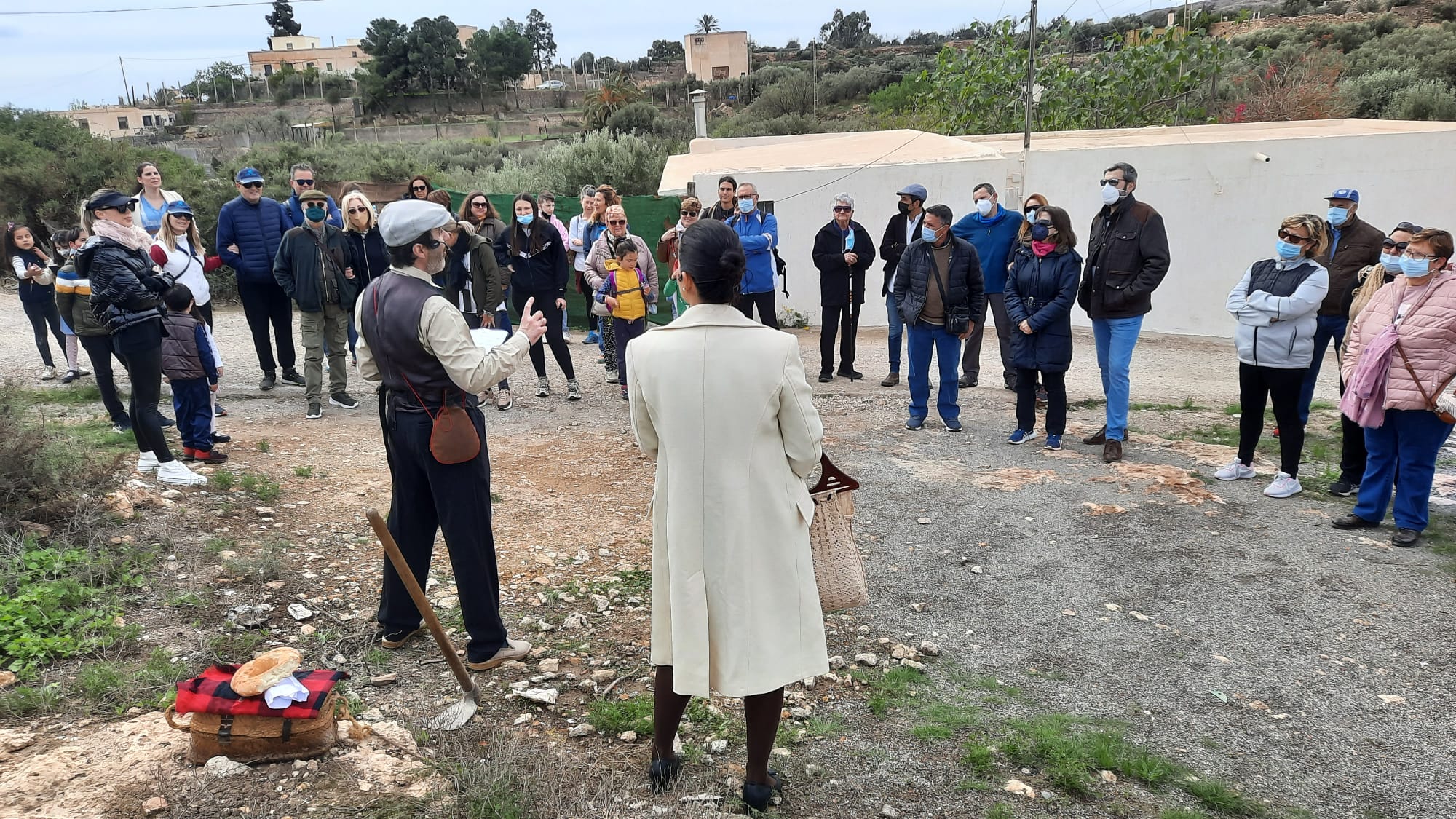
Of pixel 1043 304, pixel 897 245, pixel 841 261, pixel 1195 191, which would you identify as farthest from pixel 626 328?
pixel 1195 191

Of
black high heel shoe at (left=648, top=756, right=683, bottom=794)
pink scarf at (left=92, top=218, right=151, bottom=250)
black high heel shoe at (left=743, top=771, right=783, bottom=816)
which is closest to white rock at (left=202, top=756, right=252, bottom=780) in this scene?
black high heel shoe at (left=648, top=756, right=683, bottom=794)

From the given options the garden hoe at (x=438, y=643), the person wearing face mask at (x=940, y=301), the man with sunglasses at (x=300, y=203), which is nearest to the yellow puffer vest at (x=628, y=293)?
the person wearing face mask at (x=940, y=301)

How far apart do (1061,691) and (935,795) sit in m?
1.07

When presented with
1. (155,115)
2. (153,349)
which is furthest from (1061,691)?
(155,115)

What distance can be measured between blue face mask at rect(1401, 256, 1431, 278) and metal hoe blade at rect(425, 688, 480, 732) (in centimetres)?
570

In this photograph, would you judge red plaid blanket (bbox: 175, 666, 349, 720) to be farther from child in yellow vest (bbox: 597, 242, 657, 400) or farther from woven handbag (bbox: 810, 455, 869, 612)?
child in yellow vest (bbox: 597, 242, 657, 400)

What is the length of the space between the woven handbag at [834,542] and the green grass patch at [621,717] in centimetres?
88

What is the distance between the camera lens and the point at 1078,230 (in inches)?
534

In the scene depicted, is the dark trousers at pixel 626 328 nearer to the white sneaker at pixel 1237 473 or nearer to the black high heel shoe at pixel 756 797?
the white sneaker at pixel 1237 473

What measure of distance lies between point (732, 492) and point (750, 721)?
819mm

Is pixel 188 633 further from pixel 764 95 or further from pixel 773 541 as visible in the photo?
pixel 764 95

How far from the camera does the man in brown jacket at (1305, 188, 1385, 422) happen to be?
24.1 ft

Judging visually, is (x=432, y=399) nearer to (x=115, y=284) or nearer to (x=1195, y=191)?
(x=115, y=284)

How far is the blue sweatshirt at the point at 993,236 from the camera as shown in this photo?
887cm
